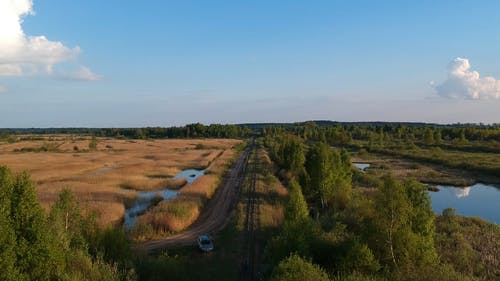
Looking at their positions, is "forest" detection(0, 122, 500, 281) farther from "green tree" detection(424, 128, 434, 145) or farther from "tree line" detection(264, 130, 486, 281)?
"green tree" detection(424, 128, 434, 145)

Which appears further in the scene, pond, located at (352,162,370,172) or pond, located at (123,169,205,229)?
pond, located at (352,162,370,172)

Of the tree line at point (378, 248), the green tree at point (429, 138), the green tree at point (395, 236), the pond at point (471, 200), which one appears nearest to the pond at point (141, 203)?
the tree line at point (378, 248)

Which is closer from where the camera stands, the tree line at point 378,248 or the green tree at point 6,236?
the green tree at point 6,236

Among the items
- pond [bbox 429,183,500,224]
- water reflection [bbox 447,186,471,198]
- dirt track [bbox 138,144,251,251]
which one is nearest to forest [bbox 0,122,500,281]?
dirt track [bbox 138,144,251,251]

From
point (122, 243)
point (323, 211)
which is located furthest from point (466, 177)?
point (122, 243)

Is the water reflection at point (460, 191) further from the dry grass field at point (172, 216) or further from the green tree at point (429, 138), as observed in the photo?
the green tree at point (429, 138)

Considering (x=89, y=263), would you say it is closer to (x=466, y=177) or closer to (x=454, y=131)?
(x=466, y=177)
